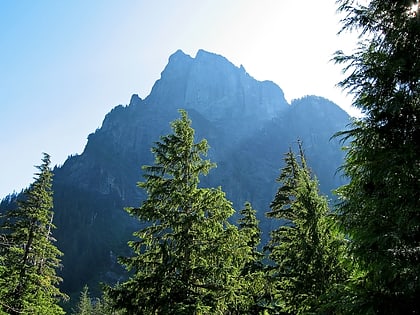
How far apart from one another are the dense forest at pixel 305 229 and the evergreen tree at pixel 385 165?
18 millimetres

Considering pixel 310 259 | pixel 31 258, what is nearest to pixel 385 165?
pixel 310 259

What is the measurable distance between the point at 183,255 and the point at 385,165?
677 centimetres

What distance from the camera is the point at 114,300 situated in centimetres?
1046

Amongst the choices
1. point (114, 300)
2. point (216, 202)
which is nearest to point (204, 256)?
point (216, 202)

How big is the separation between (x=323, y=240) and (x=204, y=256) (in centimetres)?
392

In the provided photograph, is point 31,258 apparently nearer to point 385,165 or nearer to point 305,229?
point 305,229

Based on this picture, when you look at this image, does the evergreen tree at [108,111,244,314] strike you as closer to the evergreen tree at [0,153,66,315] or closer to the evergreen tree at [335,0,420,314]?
the evergreen tree at [335,0,420,314]

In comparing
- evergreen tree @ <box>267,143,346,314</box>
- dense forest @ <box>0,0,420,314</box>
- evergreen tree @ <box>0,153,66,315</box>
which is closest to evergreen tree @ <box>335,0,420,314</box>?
dense forest @ <box>0,0,420,314</box>

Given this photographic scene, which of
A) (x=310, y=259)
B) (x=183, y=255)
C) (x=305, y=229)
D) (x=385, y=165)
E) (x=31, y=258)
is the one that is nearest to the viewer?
(x=385, y=165)

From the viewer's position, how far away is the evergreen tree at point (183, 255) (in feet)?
32.9

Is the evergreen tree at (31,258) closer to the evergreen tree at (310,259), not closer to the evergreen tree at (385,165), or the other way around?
the evergreen tree at (310,259)

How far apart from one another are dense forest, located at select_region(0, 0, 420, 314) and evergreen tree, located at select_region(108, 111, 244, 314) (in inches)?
1.4

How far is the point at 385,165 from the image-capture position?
227 inches

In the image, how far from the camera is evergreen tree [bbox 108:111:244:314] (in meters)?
10.0
